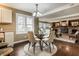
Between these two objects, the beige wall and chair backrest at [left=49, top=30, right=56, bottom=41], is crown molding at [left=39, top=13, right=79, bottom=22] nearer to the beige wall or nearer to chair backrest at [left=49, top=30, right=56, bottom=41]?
chair backrest at [left=49, top=30, right=56, bottom=41]

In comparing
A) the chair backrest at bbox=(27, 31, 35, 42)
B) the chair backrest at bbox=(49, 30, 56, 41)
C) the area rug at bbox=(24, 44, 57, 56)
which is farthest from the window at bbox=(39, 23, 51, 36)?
the area rug at bbox=(24, 44, 57, 56)

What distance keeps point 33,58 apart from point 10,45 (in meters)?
0.62

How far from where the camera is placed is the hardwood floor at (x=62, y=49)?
6.02ft

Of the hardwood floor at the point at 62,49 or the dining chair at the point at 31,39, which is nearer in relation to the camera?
the hardwood floor at the point at 62,49

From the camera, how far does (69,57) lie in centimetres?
180

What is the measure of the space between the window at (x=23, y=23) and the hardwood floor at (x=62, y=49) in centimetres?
32

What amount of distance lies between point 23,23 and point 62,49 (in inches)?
45.3

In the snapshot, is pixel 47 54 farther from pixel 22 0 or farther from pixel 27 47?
pixel 22 0

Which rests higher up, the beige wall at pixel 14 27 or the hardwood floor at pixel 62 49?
the beige wall at pixel 14 27

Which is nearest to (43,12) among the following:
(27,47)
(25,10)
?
(25,10)

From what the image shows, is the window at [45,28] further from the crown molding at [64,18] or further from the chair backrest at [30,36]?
the chair backrest at [30,36]

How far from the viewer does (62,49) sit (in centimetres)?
196

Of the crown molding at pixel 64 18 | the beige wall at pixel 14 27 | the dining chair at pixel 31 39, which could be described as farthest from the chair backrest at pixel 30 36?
the crown molding at pixel 64 18

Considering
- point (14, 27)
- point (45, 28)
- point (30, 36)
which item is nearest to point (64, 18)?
point (45, 28)
